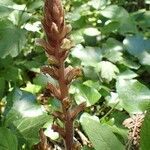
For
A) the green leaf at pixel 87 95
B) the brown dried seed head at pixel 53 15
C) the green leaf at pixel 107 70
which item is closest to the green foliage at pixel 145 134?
the brown dried seed head at pixel 53 15

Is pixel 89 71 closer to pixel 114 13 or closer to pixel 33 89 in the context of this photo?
pixel 33 89

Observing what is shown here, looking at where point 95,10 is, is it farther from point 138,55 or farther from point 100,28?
point 138,55

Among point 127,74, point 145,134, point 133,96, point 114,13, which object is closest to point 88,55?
point 127,74

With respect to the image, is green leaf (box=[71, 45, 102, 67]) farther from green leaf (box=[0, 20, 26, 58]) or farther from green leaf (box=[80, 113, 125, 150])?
green leaf (box=[80, 113, 125, 150])

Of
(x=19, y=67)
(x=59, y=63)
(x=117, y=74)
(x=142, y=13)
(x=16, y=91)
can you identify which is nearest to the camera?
(x=59, y=63)

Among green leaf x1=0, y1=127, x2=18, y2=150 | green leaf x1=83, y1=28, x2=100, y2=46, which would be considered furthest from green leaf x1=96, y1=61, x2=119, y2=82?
green leaf x1=0, y1=127, x2=18, y2=150

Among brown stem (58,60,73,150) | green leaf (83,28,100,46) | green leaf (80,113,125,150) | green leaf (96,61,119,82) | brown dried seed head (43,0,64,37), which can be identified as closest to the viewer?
brown dried seed head (43,0,64,37)

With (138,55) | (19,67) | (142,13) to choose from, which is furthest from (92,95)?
(142,13)
